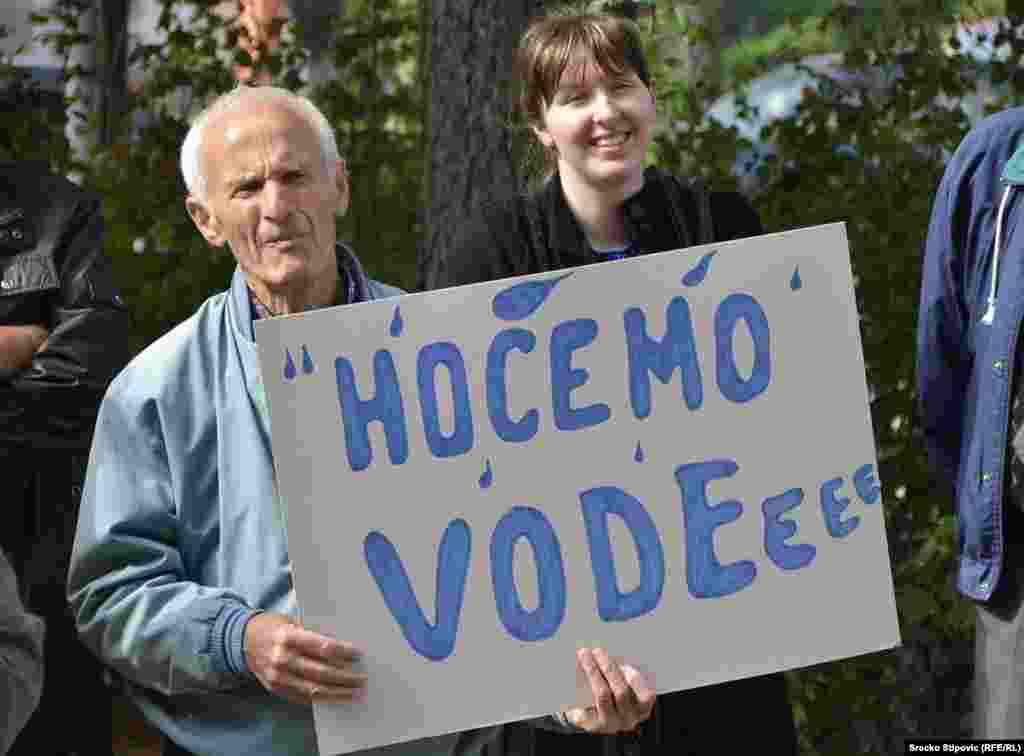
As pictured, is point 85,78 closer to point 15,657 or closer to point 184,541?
point 184,541

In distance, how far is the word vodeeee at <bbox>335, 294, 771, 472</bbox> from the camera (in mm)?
2830

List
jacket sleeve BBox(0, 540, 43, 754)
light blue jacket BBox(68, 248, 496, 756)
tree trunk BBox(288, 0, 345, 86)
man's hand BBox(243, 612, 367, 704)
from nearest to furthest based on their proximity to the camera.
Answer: jacket sleeve BBox(0, 540, 43, 754) → man's hand BBox(243, 612, 367, 704) → light blue jacket BBox(68, 248, 496, 756) → tree trunk BBox(288, 0, 345, 86)

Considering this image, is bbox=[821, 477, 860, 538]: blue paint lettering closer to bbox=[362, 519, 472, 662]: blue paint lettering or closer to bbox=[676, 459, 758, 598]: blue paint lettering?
bbox=[676, 459, 758, 598]: blue paint lettering

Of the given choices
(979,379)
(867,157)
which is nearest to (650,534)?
(979,379)

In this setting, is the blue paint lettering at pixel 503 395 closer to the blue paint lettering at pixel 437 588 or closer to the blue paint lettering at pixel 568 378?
the blue paint lettering at pixel 568 378

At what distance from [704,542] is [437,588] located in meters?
0.41

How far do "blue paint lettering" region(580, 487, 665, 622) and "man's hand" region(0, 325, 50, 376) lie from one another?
5.48 feet

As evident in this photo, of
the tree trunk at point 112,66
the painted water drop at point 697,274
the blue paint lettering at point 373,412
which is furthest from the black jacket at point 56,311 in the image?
the tree trunk at point 112,66

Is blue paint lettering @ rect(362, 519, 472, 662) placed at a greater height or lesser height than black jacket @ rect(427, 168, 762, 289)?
lesser

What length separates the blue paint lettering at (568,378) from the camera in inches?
114

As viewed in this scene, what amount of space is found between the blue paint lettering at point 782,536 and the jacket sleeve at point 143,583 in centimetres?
78

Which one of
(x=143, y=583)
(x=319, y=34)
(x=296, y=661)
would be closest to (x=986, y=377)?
(x=296, y=661)

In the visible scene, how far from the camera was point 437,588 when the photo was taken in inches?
111

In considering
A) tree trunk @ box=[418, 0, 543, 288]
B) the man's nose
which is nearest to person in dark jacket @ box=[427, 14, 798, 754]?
the man's nose
